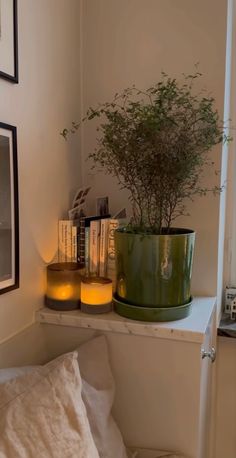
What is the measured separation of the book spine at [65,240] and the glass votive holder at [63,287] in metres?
0.07

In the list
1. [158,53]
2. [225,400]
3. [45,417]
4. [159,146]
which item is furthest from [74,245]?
[225,400]

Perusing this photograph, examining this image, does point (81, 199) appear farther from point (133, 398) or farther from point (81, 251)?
point (133, 398)

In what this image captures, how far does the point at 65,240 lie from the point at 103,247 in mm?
133

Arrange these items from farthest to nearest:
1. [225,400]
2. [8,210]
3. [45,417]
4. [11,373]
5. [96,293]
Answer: [225,400]
[96,293]
[8,210]
[11,373]
[45,417]

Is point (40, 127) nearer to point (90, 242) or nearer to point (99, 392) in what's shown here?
point (90, 242)

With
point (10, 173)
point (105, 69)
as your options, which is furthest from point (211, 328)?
point (105, 69)

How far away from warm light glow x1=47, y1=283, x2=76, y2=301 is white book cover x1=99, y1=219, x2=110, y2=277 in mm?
110

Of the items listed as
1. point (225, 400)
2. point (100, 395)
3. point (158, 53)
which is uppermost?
point (158, 53)

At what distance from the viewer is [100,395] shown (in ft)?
3.29

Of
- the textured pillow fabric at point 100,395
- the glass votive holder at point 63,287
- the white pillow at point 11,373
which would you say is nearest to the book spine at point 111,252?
the glass votive holder at point 63,287

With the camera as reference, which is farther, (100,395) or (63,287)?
(63,287)

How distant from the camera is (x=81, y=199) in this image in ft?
4.36

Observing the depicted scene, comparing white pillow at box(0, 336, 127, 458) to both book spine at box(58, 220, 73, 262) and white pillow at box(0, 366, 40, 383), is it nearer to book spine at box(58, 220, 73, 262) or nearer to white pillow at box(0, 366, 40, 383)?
white pillow at box(0, 366, 40, 383)

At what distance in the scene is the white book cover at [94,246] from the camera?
119cm
